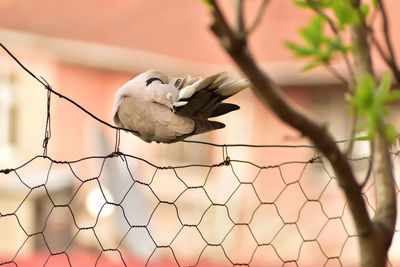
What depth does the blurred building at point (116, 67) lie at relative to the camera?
8.67 meters

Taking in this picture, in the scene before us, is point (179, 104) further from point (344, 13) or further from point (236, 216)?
point (236, 216)

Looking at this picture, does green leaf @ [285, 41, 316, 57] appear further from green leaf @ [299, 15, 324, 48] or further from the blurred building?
the blurred building

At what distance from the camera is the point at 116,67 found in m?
9.02

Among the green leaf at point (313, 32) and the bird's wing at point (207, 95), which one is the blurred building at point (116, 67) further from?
the green leaf at point (313, 32)

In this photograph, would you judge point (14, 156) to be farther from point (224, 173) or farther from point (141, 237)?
point (141, 237)

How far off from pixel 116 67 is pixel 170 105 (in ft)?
25.4

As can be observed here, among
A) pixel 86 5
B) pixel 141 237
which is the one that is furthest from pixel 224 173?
pixel 141 237

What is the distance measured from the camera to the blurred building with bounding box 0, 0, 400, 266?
8672 mm

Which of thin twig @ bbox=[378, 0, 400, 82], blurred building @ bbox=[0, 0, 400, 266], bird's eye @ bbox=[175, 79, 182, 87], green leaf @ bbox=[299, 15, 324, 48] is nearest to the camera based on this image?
green leaf @ bbox=[299, 15, 324, 48]

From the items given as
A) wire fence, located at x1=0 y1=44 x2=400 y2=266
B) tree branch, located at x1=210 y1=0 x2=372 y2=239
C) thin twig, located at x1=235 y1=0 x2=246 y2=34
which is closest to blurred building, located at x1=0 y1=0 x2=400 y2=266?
wire fence, located at x1=0 y1=44 x2=400 y2=266

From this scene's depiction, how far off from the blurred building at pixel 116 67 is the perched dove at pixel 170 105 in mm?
6902

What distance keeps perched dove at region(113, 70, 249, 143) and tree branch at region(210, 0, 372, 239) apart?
0.42 m

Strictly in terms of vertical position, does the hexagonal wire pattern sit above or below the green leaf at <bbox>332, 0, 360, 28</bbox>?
above

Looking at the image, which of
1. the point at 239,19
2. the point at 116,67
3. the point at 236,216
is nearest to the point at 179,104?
the point at 239,19
